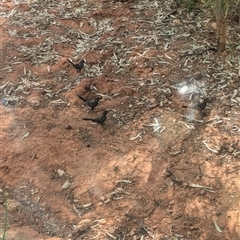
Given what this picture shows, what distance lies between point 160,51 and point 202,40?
16.8 inches

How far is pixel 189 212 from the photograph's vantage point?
2688 millimetres

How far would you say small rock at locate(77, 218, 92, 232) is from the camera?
265cm

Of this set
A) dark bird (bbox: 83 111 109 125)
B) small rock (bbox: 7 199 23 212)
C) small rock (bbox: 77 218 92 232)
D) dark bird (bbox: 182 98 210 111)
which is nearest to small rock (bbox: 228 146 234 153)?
dark bird (bbox: 182 98 210 111)

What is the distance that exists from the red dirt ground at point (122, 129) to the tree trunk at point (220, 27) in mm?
100

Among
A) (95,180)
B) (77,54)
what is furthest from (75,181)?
(77,54)

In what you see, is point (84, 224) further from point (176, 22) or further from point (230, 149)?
Answer: point (176, 22)

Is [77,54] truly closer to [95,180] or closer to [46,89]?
[46,89]

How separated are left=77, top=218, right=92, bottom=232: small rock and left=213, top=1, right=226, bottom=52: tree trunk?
2.09 metres

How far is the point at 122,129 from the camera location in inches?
132

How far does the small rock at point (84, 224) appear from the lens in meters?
2.65

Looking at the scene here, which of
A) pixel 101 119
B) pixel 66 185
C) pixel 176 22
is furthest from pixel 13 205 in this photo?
pixel 176 22

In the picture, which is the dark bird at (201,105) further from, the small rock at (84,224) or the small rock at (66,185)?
the small rock at (84,224)

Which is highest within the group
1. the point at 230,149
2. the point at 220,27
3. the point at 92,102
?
the point at 220,27

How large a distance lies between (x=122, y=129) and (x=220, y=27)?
4.34 feet
